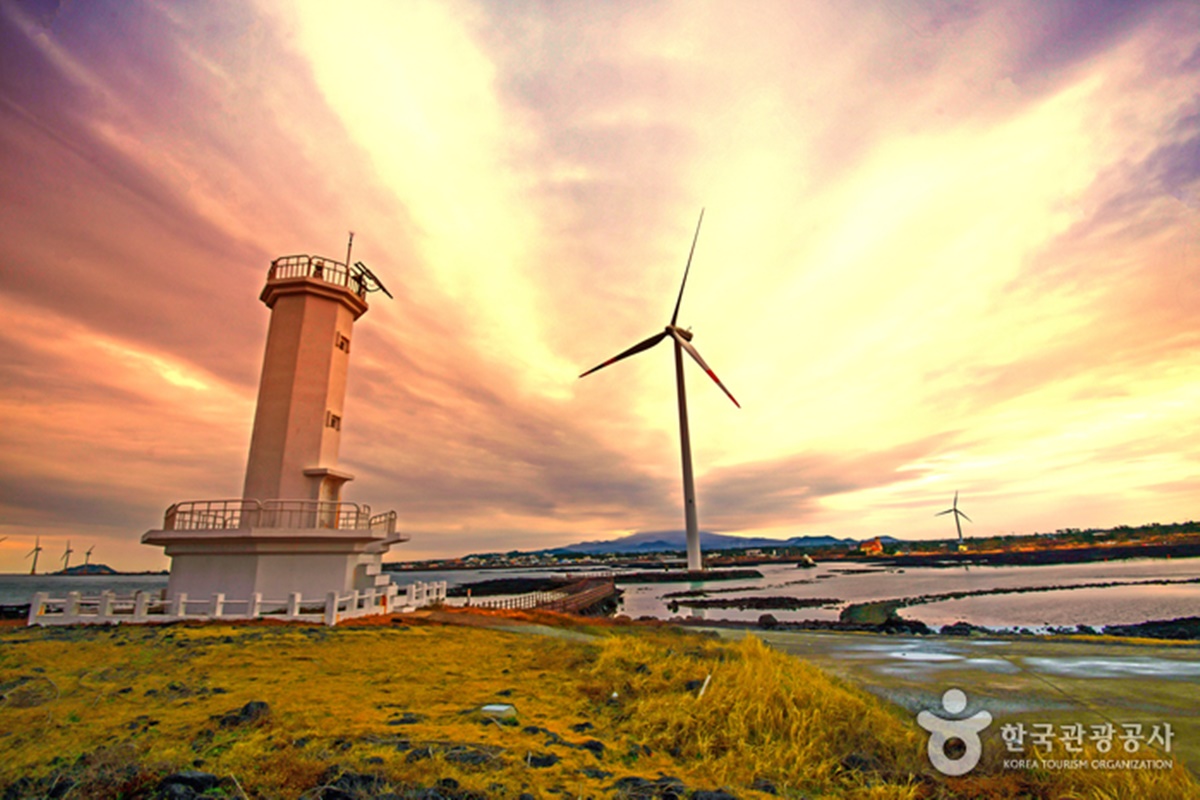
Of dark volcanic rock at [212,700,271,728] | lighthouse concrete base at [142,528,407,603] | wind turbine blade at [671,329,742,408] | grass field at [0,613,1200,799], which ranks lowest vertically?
grass field at [0,613,1200,799]

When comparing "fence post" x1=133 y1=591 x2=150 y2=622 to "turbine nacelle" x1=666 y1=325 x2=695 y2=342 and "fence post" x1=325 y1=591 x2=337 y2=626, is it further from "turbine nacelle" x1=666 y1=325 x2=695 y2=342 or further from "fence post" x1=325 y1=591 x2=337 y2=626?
"turbine nacelle" x1=666 y1=325 x2=695 y2=342

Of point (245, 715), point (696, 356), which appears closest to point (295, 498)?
point (245, 715)

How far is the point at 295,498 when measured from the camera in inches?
810

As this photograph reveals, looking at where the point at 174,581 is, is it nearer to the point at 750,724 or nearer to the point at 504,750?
the point at 504,750

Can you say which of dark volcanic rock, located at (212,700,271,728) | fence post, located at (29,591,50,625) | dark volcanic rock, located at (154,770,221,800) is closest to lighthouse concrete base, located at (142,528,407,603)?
fence post, located at (29,591,50,625)

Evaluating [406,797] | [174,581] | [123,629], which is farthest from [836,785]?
[174,581]

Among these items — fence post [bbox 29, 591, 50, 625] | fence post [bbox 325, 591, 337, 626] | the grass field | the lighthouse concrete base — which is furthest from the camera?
the lighthouse concrete base

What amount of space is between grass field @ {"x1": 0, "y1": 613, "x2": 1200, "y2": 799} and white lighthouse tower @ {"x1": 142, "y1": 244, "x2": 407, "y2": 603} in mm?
6070

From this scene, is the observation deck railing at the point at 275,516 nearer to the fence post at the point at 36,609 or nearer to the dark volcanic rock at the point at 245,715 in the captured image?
the fence post at the point at 36,609

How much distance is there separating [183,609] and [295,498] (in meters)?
4.53

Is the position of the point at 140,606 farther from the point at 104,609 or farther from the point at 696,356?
the point at 696,356

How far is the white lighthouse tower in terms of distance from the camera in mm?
18859

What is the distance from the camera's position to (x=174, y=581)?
1911 cm

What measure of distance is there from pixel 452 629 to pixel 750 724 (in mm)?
11911
